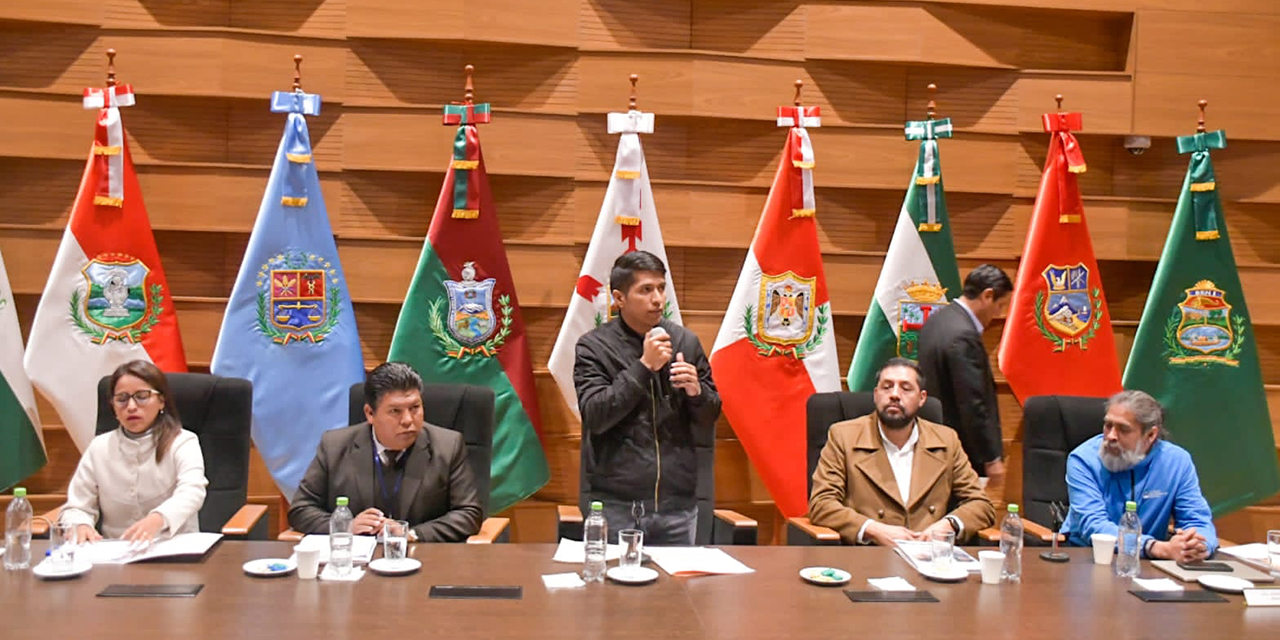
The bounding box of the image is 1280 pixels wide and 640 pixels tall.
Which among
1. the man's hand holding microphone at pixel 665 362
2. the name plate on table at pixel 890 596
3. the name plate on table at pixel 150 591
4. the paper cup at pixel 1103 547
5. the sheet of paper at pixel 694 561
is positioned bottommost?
the name plate on table at pixel 150 591

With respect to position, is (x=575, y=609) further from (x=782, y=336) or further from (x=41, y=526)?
(x=782, y=336)

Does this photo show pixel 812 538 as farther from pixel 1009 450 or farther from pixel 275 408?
pixel 275 408

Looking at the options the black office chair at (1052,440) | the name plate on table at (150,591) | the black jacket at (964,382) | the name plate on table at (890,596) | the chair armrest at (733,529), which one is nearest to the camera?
the name plate on table at (150,591)

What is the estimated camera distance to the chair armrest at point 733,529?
3365mm

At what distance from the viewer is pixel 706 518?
12.0 feet

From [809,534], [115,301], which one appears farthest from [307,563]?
[115,301]

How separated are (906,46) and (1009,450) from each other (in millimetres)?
1706

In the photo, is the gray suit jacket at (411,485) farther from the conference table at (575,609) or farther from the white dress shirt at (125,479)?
the conference table at (575,609)

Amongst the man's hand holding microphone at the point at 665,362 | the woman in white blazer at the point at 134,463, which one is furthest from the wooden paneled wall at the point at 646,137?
the man's hand holding microphone at the point at 665,362

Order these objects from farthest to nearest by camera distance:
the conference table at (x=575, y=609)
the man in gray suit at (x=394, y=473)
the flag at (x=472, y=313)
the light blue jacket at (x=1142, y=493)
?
1. the flag at (x=472, y=313)
2. the light blue jacket at (x=1142, y=493)
3. the man in gray suit at (x=394, y=473)
4. the conference table at (x=575, y=609)

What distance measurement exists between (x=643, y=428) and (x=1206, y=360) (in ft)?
8.87

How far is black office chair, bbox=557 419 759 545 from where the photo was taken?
133 inches

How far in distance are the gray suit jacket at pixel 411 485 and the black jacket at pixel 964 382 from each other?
1.91m

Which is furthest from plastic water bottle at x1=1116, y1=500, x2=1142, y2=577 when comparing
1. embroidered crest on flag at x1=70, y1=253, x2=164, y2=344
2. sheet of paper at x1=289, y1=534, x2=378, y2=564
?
embroidered crest on flag at x1=70, y1=253, x2=164, y2=344
